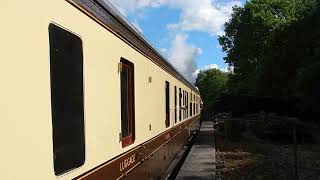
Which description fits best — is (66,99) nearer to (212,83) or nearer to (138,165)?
(138,165)

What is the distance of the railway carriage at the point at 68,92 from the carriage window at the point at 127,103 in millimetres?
10

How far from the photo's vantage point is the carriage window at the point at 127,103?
18.6 ft

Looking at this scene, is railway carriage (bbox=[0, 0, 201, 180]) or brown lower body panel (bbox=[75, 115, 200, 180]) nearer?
railway carriage (bbox=[0, 0, 201, 180])

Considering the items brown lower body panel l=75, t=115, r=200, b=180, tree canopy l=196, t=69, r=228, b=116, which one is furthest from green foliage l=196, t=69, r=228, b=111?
brown lower body panel l=75, t=115, r=200, b=180

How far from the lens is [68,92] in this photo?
3.69 meters

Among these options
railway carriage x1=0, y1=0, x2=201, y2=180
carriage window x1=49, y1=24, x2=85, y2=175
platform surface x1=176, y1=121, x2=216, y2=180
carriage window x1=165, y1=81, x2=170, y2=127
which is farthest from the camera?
platform surface x1=176, y1=121, x2=216, y2=180

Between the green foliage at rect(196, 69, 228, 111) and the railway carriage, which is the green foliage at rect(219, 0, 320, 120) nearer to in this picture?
the railway carriage

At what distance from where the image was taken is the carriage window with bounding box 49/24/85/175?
338 centimetres

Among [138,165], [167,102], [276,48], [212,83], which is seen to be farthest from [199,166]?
[212,83]

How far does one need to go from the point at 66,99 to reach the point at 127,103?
2344mm

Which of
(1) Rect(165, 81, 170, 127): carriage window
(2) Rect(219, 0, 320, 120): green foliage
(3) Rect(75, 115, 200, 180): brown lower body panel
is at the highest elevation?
(2) Rect(219, 0, 320, 120): green foliage

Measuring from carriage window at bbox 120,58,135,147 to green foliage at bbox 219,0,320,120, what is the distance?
2236cm

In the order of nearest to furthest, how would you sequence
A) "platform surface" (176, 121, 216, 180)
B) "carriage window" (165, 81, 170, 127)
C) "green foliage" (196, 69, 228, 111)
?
"carriage window" (165, 81, 170, 127), "platform surface" (176, 121, 216, 180), "green foliage" (196, 69, 228, 111)

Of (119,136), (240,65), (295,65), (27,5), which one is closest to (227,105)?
(295,65)
